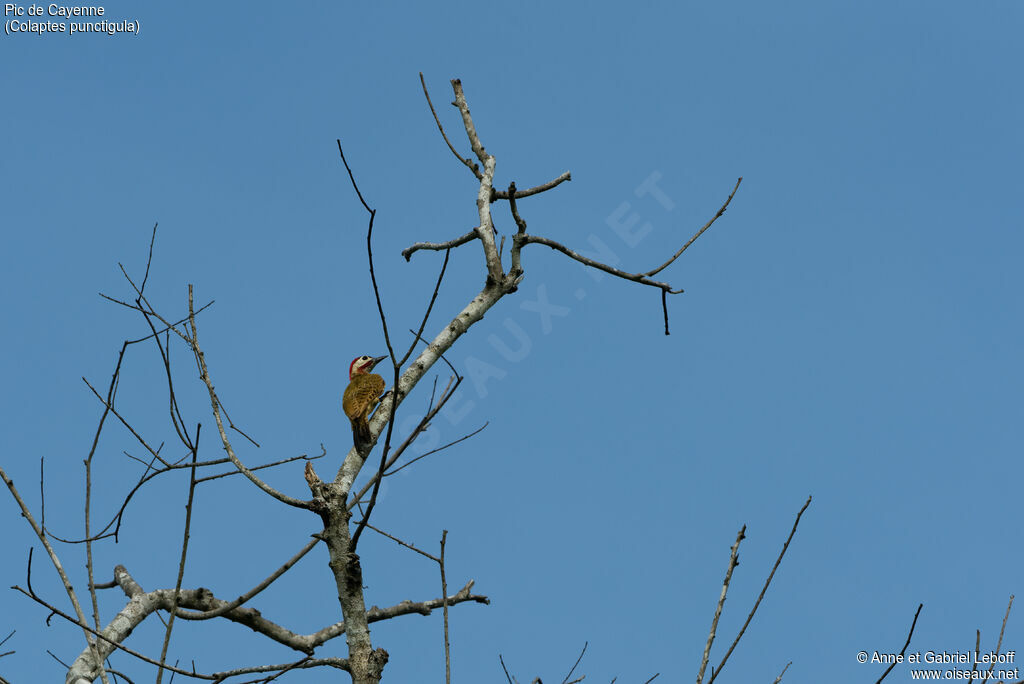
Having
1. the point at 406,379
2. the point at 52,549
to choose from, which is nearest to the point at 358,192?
the point at 406,379

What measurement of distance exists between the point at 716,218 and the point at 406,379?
7.08 ft

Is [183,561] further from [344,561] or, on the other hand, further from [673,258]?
[673,258]

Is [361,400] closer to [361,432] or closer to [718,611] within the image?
[361,432]

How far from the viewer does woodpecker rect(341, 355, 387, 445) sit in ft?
14.3

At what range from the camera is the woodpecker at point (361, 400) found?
14.3 ft

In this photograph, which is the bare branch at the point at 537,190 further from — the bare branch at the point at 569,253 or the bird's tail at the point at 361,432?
the bird's tail at the point at 361,432

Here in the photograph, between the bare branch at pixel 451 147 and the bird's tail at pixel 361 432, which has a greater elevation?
the bare branch at pixel 451 147

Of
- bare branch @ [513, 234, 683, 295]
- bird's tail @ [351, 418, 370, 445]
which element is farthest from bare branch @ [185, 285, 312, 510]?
bare branch @ [513, 234, 683, 295]

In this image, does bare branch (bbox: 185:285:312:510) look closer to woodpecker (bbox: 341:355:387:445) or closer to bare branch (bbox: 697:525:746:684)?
woodpecker (bbox: 341:355:387:445)

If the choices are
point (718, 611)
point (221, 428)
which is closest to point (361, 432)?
point (221, 428)

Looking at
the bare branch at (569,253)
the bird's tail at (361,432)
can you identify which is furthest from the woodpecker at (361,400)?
the bare branch at (569,253)

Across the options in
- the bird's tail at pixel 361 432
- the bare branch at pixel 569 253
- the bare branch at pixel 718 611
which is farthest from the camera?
the bare branch at pixel 569 253

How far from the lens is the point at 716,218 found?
528 cm

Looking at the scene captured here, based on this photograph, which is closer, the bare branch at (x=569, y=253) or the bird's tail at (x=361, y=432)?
the bird's tail at (x=361, y=432)
